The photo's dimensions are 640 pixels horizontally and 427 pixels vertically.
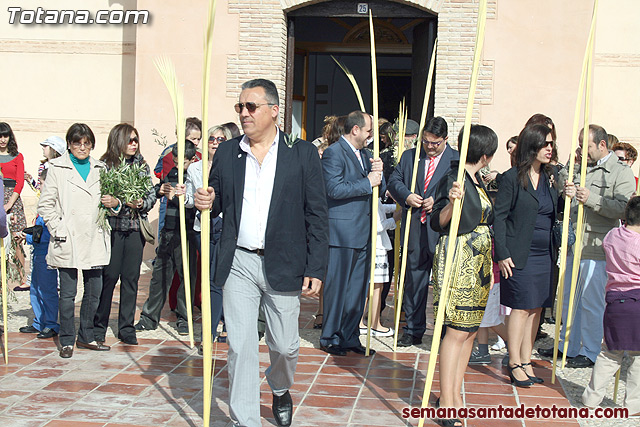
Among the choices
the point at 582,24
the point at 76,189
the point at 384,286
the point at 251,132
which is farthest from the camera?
the point at 582,24

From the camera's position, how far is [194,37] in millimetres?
12320

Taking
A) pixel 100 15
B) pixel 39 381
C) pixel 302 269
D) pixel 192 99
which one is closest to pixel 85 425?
pixel 39 381

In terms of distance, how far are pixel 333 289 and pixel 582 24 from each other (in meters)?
6.74

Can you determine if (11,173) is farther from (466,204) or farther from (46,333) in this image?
(466,204)

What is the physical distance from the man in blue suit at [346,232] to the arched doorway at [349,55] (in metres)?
5.02

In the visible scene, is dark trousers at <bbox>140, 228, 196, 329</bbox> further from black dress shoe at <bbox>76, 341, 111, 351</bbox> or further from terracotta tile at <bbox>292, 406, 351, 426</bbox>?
terracotta tile at <bbox>292, 406, 351, 426</bbox>

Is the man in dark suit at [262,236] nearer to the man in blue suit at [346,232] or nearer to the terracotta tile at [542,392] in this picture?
the terracotta tile at [542,392]

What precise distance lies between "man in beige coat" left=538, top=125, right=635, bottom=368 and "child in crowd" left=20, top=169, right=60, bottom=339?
4701 millimetres

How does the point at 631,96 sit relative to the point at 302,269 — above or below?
above

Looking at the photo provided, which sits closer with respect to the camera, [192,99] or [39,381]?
[39,381]

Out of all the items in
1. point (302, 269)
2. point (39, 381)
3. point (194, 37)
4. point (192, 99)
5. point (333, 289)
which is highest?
point (194, 37)

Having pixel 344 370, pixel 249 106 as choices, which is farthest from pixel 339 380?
pixel 249 106

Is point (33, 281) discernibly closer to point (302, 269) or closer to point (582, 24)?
point (302, 269)

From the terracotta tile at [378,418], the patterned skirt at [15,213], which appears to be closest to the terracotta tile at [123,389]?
the terracotta tile at [378,418]
